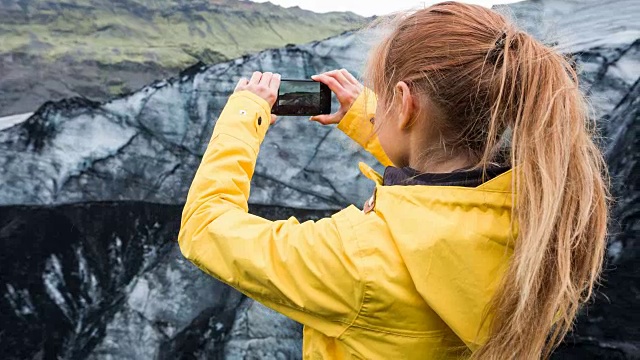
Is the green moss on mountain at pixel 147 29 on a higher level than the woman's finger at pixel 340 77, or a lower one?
lower

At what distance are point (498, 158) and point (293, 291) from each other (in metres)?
0.31

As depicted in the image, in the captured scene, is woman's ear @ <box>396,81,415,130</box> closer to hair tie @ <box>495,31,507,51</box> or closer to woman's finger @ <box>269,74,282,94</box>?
hair tie @ <box>495,31,507,51</box>

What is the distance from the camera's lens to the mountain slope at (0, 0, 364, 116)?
1668 mm

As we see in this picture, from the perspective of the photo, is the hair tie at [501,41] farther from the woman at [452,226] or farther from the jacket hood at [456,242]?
the jacket hood at [456,242]

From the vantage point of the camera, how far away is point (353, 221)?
682 mm

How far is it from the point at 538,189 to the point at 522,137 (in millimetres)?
63

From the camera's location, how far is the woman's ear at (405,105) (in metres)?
0.71

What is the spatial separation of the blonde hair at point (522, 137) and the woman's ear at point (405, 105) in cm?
Result: 1

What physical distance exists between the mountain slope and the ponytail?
50.8 inches

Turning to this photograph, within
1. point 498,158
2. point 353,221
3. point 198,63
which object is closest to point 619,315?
point 498,158

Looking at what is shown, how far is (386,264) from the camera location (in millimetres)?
662

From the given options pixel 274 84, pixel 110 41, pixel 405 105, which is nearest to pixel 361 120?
pixel 274 84

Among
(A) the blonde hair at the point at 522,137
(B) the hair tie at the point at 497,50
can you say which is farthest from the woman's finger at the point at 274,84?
(B) the hair tie at the point at 497,50

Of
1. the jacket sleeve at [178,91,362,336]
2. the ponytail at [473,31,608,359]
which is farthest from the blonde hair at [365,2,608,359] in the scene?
the jacket sleeve at [178,91,362,336]
